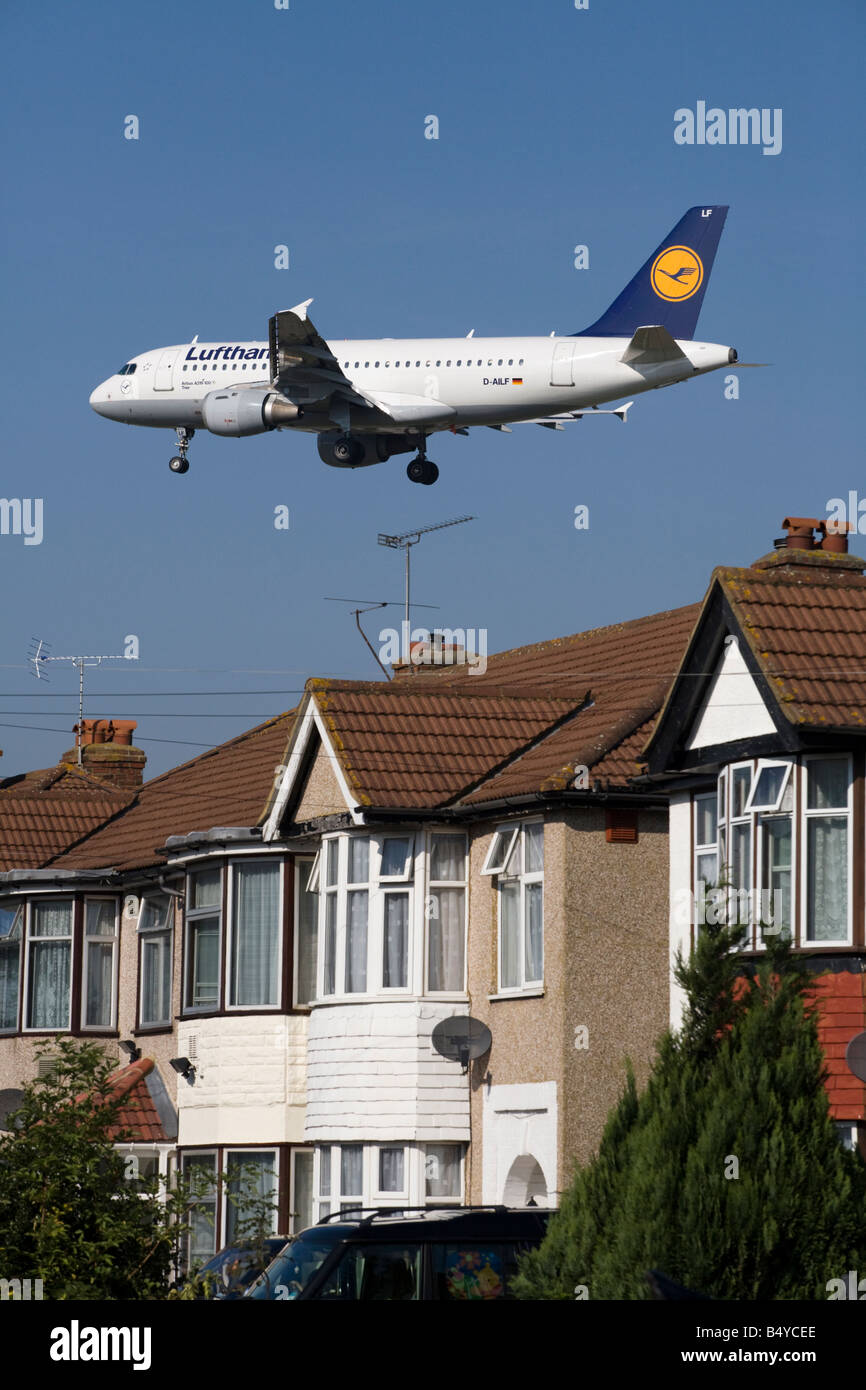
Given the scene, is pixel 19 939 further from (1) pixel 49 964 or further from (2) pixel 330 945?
(2) pixel 330 945

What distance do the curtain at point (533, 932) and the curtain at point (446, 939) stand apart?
1.25 meters

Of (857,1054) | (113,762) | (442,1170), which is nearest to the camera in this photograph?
(857,1054)

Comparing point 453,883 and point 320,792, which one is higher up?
point 320,792

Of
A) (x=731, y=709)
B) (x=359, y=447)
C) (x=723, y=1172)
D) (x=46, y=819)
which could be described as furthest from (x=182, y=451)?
(x=723, y=1172)

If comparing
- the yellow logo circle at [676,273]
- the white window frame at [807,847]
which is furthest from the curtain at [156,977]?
the yellow logo circle at [676,273]

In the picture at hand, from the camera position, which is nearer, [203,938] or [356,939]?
[356,939]

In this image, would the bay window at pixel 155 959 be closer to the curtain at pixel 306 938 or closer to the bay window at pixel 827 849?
the curtain at pixel 306 938

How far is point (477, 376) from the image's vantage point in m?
40.3

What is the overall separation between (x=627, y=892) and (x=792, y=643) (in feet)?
12.9

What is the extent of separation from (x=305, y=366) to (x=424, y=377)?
7.44ft

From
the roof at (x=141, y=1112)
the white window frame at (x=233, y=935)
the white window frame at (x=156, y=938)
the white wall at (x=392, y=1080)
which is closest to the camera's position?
the white wall at (x=392, y=1080)

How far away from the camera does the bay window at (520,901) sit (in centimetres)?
2350

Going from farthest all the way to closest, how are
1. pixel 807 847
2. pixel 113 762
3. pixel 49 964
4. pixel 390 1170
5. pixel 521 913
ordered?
pixel 113 762 → pixel 49 964 → pixel 390 1170 → pixel 521 913 → pixel 807 847

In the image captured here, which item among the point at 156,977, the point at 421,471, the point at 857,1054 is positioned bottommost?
the point at 857,1054
